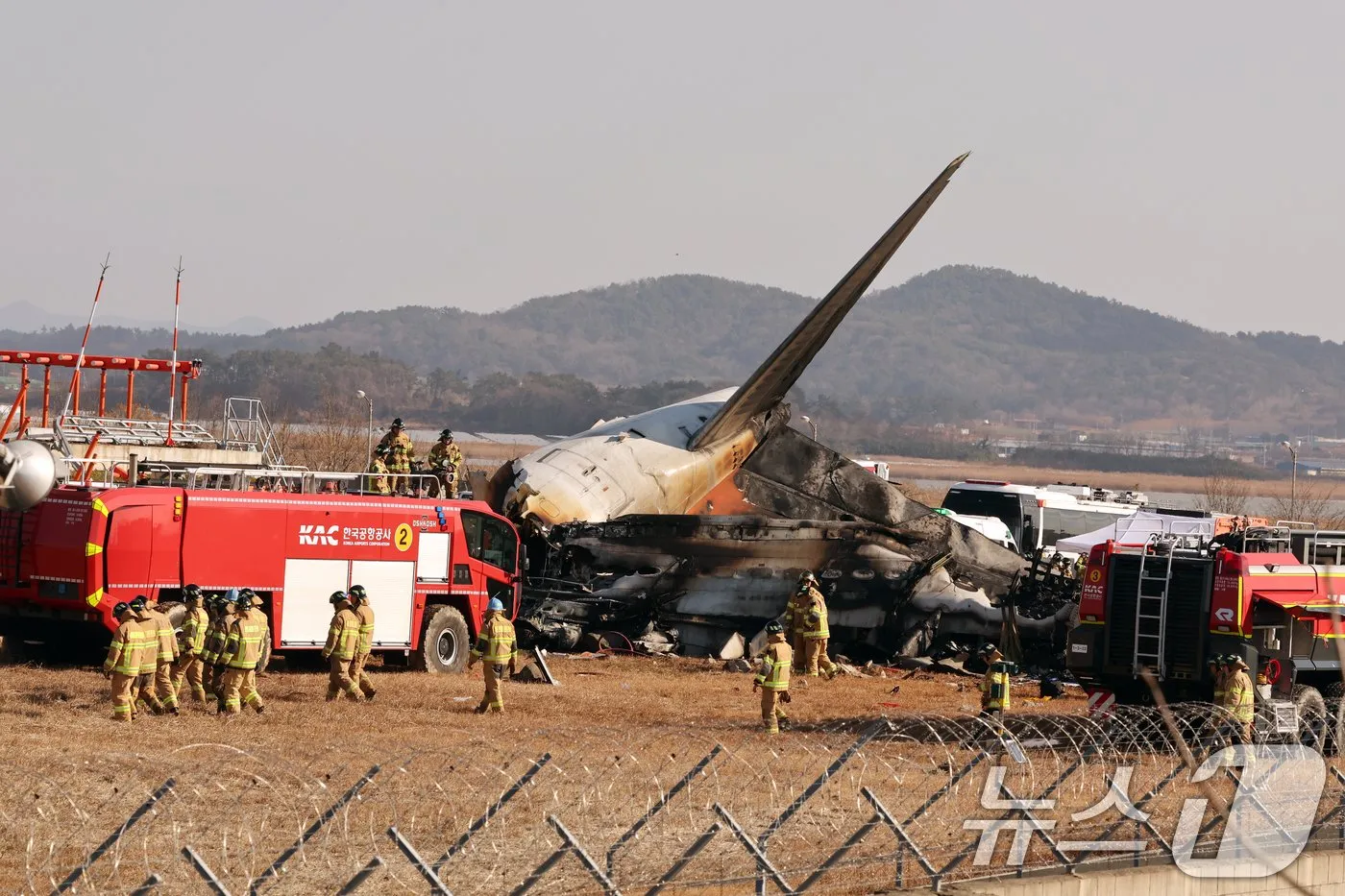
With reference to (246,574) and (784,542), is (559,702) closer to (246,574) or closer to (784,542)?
(246,574)

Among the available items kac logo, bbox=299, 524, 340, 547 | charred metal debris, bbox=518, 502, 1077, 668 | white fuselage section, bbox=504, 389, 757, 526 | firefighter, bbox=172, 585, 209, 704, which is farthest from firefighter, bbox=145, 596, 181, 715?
white fuselage section, bbox=504, 389, 757, 526

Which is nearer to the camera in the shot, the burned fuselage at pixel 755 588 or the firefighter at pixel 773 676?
the firefighter at pixel 773 676

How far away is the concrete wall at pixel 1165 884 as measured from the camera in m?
13.9

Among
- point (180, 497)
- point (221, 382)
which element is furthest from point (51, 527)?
point (221, 382)

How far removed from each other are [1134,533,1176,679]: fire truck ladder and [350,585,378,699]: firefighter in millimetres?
10699

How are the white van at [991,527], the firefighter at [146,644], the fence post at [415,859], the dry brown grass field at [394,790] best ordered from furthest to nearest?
the white van at [991,527] < the firefighter at [146,644] < the dry brown grass field at [394,790] < the fence post at [415,859]

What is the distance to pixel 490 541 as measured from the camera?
29672 millimetres

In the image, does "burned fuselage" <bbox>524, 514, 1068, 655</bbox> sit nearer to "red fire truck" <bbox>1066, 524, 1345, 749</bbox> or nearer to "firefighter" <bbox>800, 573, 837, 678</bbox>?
"firefighter" <bbox>800, 573, 837, 678</bbox>

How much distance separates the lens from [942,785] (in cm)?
1418

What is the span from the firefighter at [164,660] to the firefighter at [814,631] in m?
11.9

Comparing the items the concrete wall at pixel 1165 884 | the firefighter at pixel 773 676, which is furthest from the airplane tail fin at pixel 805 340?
the concrete wall at pixel 1165 884

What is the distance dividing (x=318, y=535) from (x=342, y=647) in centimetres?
307

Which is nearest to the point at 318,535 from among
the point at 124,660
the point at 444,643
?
the point at 444,643

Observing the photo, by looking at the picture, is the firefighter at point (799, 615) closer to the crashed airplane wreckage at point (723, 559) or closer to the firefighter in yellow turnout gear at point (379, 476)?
the crashed airplane wreckage at point (723, 559)
